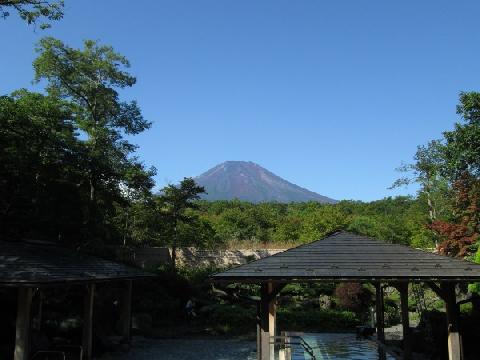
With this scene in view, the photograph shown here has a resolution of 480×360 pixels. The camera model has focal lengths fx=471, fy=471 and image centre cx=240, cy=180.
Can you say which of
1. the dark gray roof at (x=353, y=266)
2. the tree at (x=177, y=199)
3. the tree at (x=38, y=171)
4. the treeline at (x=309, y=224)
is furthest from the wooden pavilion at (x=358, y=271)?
the treeline at (x=309, y=224)

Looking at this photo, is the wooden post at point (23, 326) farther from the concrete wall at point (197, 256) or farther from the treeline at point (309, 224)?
the concrete wall at point (197, 256)

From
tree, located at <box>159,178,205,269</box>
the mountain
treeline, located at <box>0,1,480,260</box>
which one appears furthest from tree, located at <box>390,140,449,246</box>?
the mountain

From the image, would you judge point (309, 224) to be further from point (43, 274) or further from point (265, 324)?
point (43, 274)

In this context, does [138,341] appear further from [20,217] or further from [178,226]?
[178,226]

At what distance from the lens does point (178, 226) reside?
30156mm

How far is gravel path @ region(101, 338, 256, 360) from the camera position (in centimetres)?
1427

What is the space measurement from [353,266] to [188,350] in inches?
316

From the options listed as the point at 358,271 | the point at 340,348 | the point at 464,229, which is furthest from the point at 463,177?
the point at 358,271

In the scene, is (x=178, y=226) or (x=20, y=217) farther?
(x=178, y=226)

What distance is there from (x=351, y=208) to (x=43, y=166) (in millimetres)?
40675

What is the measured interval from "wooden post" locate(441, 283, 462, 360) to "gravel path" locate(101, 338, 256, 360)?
6.16 metres

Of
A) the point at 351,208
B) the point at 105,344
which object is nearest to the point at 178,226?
the point at 105,344

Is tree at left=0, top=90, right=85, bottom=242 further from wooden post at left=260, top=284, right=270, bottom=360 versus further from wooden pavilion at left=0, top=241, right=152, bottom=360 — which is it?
wooden post at left=260, top=284, right=270, bottom=360

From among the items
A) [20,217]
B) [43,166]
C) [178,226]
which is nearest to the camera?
[20,217]
